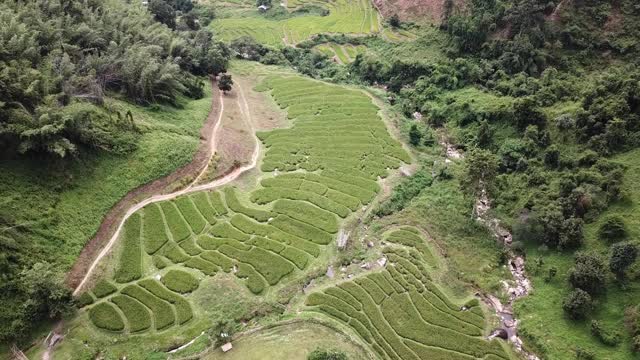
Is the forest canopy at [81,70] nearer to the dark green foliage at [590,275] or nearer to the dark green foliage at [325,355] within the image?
the dark green foliage at [325,355]

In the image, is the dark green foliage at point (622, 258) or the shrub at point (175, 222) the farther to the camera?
the shrub at point (175, 222)

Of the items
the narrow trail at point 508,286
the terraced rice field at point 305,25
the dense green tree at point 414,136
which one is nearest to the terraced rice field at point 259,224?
the dense green tree at point 414,136

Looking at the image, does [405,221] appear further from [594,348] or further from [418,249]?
[594,348]

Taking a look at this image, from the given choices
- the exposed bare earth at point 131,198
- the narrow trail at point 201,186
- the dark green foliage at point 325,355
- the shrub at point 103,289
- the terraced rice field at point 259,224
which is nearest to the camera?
the dark green foliage at point 325,355

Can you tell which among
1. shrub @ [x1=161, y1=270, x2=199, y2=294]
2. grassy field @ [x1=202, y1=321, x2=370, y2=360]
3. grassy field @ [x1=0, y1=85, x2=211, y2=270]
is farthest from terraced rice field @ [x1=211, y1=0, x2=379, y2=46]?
grassy field @ [x1=202, y1=321, x2=370, y2=360]

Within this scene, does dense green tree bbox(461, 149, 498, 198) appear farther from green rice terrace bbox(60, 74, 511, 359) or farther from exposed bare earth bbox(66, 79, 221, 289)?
exposed bare earth bbox(66, 79, 221, 289)

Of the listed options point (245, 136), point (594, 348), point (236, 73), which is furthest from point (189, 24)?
point (594, 348)
